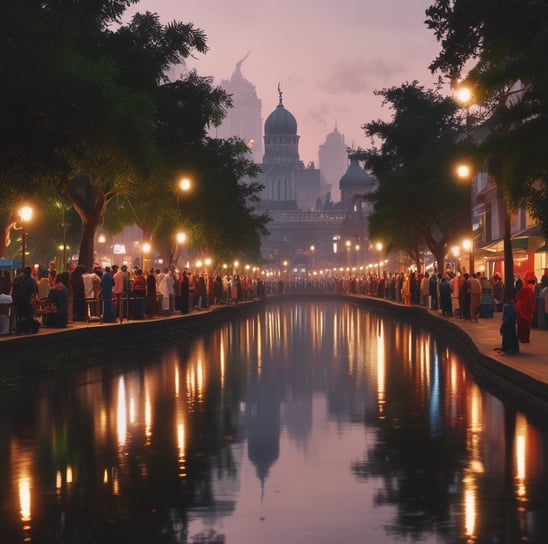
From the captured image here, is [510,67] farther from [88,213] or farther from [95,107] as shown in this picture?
[88,213]

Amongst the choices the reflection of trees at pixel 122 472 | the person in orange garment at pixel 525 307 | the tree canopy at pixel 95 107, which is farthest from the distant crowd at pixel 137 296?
the reflection of trees at pixel 122 472

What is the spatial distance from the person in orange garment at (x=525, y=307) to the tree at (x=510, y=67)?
152 cm

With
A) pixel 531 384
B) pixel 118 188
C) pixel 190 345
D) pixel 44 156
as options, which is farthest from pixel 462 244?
pixel 531 384

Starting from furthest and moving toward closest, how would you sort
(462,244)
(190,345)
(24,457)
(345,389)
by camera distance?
1. (462,244)
2. (190,345)
3. (345,389)
4. (24,457)

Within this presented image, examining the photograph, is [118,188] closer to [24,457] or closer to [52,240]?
[24,457]

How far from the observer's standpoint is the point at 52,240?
277 feet

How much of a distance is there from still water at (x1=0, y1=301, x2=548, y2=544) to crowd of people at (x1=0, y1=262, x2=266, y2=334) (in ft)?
22.2

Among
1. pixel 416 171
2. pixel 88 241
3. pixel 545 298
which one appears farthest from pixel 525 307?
pixel 416 171

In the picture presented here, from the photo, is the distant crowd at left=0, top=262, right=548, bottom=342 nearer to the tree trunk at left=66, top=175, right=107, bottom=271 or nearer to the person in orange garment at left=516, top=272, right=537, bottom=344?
the person in orange garment at left=516, top=272, right=537, bottom=344

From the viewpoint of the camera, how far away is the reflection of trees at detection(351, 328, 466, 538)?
30.6 ft

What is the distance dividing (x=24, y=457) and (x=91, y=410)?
14.7ft

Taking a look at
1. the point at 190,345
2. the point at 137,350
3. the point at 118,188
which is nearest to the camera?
the point at 137,350

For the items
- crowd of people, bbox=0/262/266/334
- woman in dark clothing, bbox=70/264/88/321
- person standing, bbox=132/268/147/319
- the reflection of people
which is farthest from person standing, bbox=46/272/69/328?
the reflection of people

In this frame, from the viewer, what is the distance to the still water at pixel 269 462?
8.90 m
